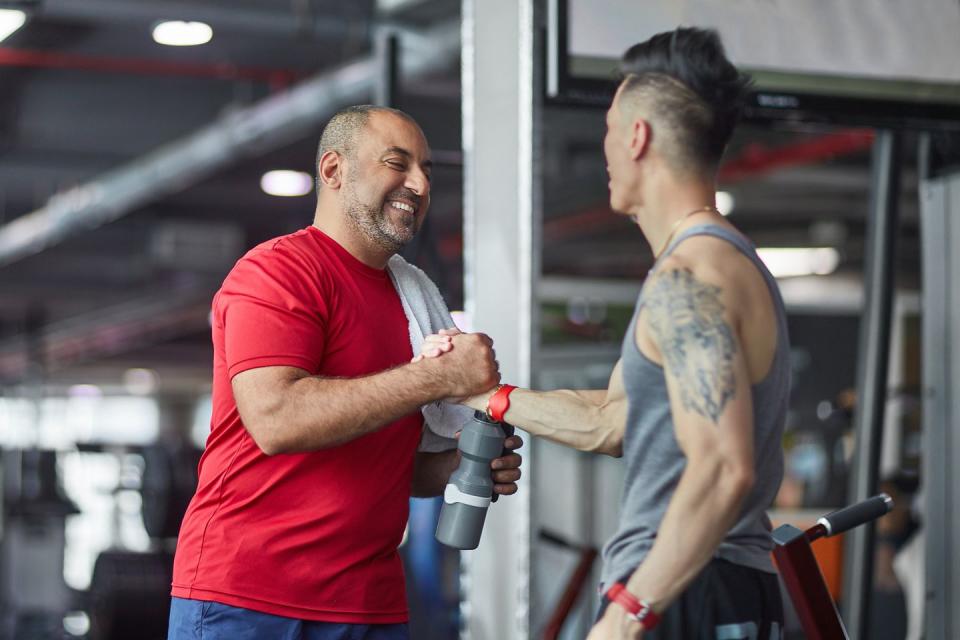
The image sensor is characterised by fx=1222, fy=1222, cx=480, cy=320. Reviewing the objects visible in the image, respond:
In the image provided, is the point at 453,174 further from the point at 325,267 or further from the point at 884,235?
the point at 325,267

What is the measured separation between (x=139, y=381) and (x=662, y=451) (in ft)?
80.9

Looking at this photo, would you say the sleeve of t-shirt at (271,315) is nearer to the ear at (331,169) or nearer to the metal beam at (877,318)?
the ear at (331,169)

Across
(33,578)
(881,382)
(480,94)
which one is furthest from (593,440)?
(33,578)

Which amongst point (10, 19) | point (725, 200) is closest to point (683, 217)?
point (10, 19)

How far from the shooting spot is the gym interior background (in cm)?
293

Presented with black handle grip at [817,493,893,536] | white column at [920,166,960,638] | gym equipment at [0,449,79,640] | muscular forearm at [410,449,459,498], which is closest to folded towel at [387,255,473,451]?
muscular forearm at [410,449,459,498]

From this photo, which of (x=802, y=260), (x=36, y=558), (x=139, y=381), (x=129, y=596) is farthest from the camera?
(x=139, y=381)

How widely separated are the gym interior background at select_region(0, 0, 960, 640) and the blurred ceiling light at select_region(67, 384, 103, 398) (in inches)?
515

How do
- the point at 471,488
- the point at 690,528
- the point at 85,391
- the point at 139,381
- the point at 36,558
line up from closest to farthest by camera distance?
the point at 690,528
the point at 471,488
the point at 36,558
the point at 139,381
the point at 85,391

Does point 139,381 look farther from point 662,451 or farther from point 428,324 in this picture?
point 662,451

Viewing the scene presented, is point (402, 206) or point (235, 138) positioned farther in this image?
point (235, 138)

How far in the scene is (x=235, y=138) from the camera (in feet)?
19.1

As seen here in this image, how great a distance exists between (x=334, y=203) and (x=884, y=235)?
2.17m

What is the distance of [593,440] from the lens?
1870 millimetres
